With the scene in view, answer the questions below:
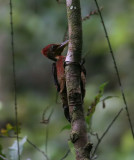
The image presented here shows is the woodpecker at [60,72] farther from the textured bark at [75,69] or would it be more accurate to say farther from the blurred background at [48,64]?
the blurred background at [48,64]

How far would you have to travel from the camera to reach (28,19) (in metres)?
6.40

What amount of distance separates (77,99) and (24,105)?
5438mm

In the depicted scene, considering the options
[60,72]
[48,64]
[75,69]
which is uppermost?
[48,64]

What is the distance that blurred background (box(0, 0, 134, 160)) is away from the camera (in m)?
5.49

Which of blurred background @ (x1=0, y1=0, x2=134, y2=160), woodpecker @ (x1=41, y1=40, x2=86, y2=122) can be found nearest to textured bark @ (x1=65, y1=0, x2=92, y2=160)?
woodpecker @ (x1=41, y1=40, x2=86, y2=122)

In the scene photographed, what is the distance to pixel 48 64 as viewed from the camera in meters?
7.77

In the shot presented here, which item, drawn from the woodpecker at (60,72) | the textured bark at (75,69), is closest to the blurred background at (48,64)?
the woodpecker at (60,72)

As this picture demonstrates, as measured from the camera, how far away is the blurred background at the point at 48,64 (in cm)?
549

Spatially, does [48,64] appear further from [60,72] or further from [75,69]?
[75,69]

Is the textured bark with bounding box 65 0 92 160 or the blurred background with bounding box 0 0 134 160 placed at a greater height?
the blurred background with bounding box 0 0 134 160

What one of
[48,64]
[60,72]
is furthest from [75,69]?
[48,64]

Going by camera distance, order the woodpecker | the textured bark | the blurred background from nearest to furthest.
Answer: the textured bark, the woodpecker, the blurred background

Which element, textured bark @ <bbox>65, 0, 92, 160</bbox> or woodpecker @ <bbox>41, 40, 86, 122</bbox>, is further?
woodpecker @ <bbox>41, 40, 86, 122</bbox>

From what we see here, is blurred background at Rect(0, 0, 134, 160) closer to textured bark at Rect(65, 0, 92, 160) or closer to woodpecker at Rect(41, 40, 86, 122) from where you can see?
woodpecker at Rect(41, 40, 86, 122)
